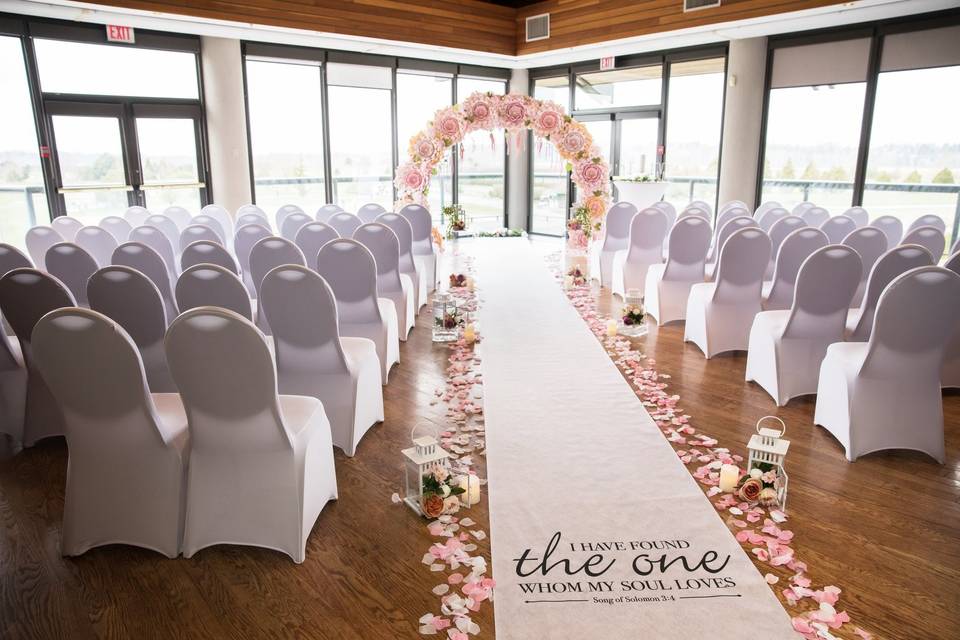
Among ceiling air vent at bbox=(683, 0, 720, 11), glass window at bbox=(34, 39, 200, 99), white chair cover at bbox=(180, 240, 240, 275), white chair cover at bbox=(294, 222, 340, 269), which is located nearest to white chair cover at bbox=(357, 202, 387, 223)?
white chair cover at bbox=(294, 222, 340, 269)

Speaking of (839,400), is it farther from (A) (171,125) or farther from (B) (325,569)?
(A) (171,125)

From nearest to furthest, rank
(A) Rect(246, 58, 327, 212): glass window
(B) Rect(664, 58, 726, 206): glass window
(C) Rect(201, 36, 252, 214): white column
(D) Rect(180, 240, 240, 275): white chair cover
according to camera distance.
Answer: (D) Rect(180, 240, 240, 275): white chair cover, (C) Rect(201, 36, 252, 214): white column, (A) Rect(246, 58, 327, 212): glass window, (B) Rect(664, 58, 726, 206): glass window

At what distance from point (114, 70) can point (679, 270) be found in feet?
29.2

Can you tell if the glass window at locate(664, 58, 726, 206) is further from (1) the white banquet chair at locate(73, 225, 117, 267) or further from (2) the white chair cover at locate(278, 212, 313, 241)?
(1) the white banquet chair at locate(73, 225, 117, 267)

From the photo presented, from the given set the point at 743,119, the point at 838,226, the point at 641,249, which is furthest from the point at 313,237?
the point at 743,119

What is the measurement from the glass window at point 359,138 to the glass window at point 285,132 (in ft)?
0.96

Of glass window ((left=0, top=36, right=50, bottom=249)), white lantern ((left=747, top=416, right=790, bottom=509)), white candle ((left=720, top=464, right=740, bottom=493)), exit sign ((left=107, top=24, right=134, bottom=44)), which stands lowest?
white candle ((left=720, top=464, right=740, bottom=493))

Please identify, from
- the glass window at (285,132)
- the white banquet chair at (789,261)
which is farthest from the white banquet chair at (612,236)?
the glass window at (285,132)

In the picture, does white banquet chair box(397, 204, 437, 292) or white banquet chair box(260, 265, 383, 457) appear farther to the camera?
white banquet chair box(397, 204, 437, 292)

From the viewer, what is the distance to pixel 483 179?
1452 cm

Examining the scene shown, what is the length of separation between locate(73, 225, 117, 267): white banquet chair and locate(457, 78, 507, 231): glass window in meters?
8.55

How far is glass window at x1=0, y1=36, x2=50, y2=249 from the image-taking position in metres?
8.88

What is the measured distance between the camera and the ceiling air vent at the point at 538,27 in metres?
11.7

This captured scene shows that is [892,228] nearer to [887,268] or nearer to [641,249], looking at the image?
[641,249]
